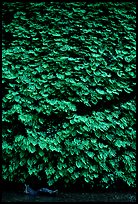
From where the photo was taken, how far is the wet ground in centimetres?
298

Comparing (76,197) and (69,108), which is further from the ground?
(69,108)

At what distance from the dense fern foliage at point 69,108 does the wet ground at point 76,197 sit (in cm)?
17

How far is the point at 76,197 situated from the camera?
10.4 feet

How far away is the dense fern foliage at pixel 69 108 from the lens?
3191mm

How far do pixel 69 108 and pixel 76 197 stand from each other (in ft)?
3.69

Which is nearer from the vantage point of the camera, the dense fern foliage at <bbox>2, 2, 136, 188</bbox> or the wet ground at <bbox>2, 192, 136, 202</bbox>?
the wet ground at <bbox>2, 192, 136, 202</bbox>

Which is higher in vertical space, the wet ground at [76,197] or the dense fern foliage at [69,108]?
the dense fern foliage at [69,108]

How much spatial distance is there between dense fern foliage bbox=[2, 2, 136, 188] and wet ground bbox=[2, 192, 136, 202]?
17cm

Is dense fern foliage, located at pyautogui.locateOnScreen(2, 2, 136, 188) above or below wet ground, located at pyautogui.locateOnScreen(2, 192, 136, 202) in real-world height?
above

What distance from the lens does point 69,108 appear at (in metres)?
3.21

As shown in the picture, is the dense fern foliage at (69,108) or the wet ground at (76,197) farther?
the dense fern foliage at (69,108)

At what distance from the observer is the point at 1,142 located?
3211 mm

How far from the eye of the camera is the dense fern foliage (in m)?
3.19

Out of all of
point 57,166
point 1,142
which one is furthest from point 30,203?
point 1,142
